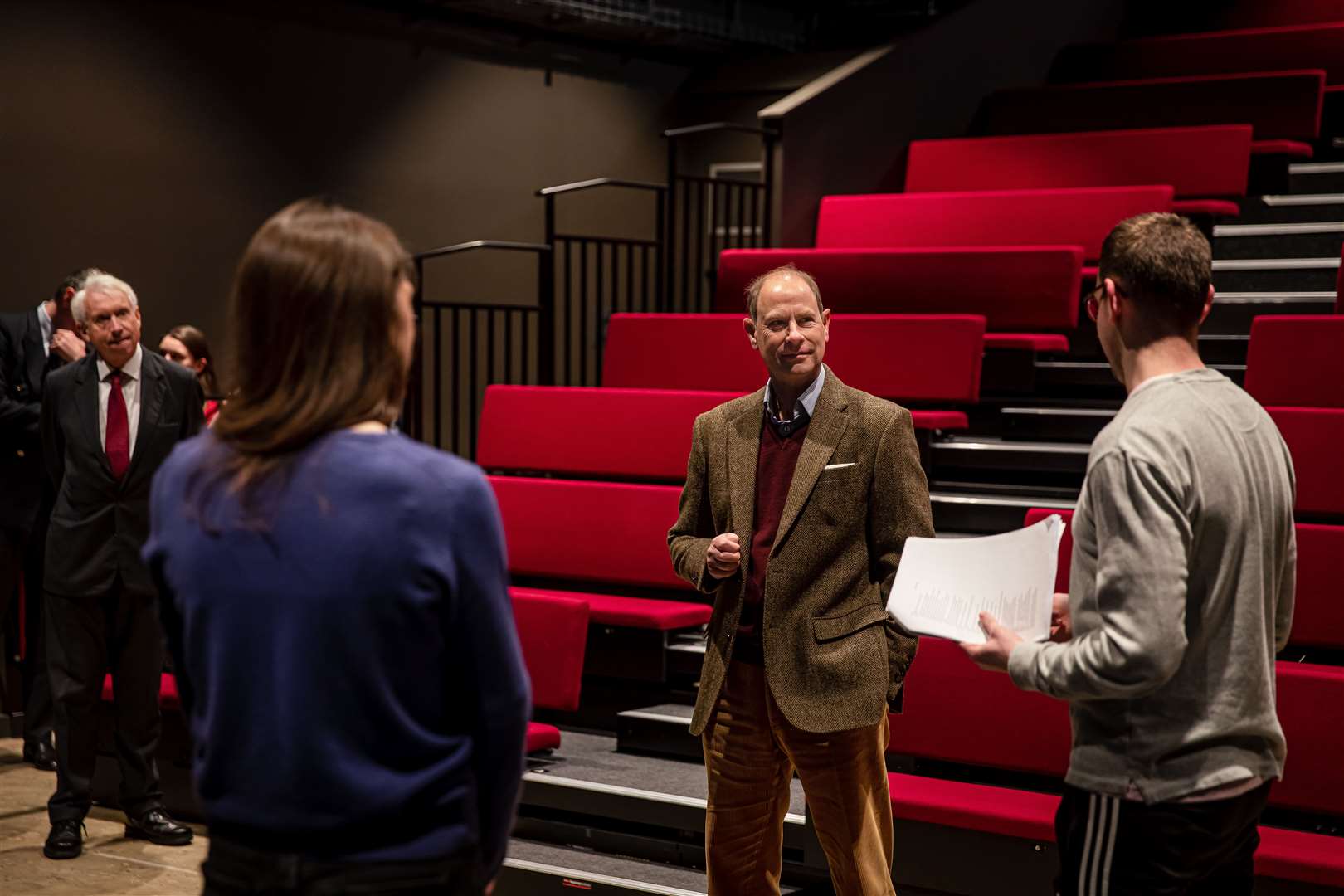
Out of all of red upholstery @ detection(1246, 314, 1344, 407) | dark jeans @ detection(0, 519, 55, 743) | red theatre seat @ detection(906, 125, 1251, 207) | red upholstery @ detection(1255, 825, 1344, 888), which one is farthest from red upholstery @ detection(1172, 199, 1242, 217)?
dark jeans @ detection(0, 519, 55, 743)

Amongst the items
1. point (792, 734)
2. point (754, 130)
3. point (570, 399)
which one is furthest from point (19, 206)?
point (792, 734)

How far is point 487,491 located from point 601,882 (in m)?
2.33

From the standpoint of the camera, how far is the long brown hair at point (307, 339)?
1.33 meters

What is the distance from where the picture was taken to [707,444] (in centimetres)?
280

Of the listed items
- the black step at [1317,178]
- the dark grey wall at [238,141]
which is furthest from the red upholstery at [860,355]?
the black step at [1317,178]

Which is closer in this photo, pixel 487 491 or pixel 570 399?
pixel 487 491

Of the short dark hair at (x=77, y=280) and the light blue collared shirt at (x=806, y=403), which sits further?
the short dark hair at (x=77, y=280)

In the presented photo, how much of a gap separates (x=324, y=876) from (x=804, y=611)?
1.40m

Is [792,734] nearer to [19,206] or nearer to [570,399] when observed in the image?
[570,399]

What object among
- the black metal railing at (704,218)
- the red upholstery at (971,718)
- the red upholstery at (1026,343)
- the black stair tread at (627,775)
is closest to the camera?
the red upholstery at (971,718)

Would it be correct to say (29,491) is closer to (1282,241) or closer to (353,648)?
(353,648)

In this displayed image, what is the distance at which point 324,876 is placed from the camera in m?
1.32

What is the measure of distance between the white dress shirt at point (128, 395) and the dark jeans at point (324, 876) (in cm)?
295

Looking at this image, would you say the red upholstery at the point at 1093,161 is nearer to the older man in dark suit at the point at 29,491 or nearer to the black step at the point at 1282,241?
the black step at the point at 1282,241
